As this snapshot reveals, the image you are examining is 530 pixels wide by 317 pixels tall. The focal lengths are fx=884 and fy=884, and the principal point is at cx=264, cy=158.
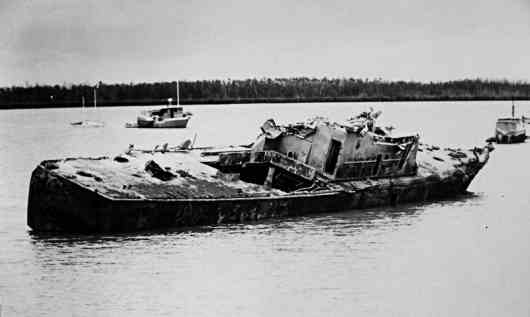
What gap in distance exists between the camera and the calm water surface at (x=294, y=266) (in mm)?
16750

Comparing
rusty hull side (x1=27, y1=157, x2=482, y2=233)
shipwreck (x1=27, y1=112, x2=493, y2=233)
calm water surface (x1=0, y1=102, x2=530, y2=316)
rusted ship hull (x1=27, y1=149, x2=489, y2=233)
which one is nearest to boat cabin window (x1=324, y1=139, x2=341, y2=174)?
shipwreck (x1=27, y1=112, x2=493, y2=233)

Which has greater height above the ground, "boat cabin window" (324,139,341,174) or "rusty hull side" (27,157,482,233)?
"boat cabin window" (324,139,341,174)

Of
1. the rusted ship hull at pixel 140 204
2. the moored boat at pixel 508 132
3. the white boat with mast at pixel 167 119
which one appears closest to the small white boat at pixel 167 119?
the white boat with mast at pixel 167 119

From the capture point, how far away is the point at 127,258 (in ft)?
68.7

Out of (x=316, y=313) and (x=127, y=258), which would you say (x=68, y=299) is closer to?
(x=127, y=258)

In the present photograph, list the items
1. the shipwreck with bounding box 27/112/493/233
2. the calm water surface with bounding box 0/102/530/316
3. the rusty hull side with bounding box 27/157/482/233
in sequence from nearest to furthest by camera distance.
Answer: the calm water surface with bounding box 0/102/530/316
the rusty hull side with bounding box 27/157/482/233
the shipwreck with bounding box 27/112/493/233

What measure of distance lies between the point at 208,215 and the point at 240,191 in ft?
4.84

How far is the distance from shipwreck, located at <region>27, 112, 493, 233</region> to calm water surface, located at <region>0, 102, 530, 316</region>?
19.0 inches

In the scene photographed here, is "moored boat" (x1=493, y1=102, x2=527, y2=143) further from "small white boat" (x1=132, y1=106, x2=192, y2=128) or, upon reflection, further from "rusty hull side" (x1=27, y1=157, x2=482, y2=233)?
"rusty hull side" (x1=27, y1=157, x2=482, y2=233)

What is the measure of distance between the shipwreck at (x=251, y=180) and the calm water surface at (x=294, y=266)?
483 mm

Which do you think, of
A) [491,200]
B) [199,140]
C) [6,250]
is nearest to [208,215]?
[6,250]

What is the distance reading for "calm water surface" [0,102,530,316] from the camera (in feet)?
55.0

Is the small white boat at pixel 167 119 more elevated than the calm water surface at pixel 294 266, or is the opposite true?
the small white boat at pixel 167 119

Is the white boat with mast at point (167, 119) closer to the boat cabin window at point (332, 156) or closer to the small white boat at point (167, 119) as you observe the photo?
the small white boat at point (167, 119)
